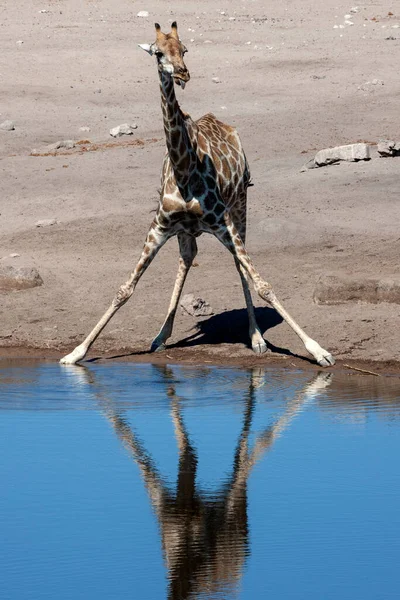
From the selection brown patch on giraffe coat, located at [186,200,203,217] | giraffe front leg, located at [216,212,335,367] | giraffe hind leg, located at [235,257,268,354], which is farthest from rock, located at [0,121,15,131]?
brown patch on giraffe coat, located at [186,200,203,217]

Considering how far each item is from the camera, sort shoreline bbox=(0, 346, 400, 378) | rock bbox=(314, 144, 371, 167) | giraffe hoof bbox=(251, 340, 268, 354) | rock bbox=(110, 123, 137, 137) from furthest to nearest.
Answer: rock bbox=(110, 123, 137, 137)
rock bbox=(314, 144, 371, 167)
giraffe hoof bbox=(251, 340, 268, 354)
shoreline bbox=(0, 346, 400, 378)

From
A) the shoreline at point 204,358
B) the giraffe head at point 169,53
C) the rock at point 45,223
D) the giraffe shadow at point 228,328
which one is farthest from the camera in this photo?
the rock at point 45,223

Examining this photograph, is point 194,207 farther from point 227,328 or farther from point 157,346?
point 227,328

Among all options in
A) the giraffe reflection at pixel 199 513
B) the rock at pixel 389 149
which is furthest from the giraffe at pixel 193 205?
the rock at pixel 389 149

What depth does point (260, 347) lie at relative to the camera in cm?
1330

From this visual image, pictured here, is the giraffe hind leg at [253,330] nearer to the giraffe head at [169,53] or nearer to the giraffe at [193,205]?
the giraffe at [193,205]

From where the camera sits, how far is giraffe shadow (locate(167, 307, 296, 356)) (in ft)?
45.4

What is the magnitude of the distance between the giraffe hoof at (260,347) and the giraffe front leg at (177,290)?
93cm

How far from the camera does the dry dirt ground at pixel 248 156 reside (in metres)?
14.4

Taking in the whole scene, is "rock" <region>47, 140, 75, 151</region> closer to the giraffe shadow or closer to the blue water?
the giraffe shadow

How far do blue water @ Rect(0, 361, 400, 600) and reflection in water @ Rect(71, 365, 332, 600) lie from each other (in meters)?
0.01

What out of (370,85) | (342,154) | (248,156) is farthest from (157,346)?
(370,85)

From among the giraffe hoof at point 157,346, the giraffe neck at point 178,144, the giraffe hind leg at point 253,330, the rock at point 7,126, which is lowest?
the rock at point 7,126

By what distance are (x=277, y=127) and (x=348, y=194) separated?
5.65 metres
